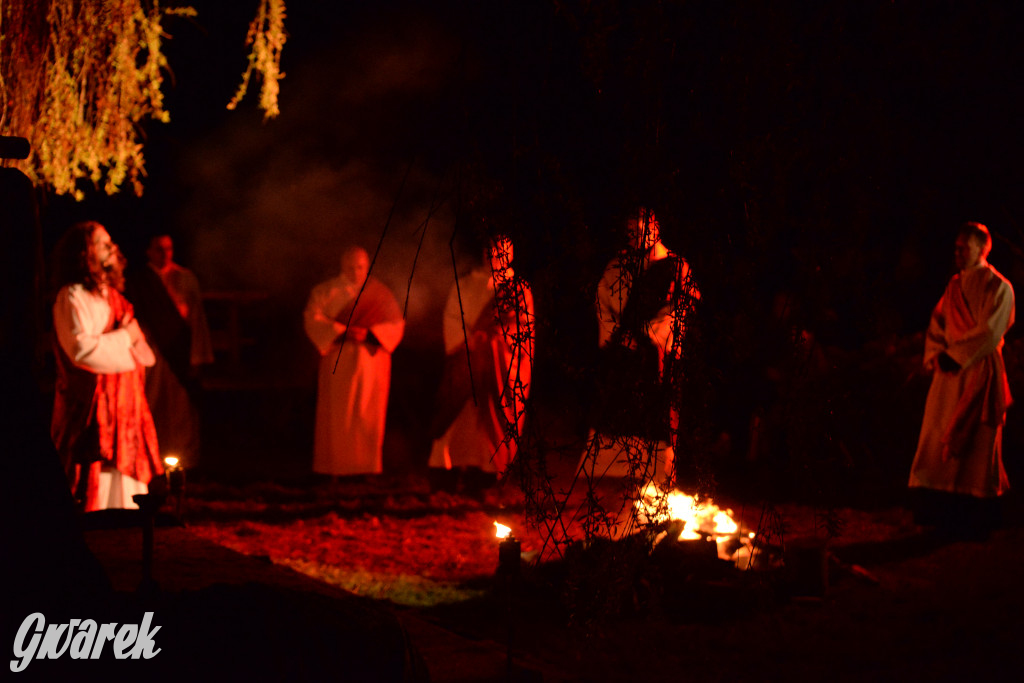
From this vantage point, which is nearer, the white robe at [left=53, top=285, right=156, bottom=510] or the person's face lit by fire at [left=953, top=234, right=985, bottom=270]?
the white robe at [left=53, top=285, right=156, bottom=510]

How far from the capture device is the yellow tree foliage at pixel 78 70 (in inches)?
171

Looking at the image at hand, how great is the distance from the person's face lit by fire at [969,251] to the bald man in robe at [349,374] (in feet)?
15.7

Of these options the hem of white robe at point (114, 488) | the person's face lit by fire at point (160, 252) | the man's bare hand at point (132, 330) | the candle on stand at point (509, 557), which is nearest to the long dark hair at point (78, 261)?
the man's bare hand at point (132, 330)

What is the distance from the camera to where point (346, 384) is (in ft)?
28.2

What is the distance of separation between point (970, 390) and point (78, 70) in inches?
231

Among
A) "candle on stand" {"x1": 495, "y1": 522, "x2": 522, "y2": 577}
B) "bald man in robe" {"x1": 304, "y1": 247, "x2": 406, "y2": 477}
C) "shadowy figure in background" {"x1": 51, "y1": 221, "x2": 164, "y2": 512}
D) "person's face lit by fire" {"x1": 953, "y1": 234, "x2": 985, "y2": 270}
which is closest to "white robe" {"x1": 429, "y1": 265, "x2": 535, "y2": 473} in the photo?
"bald man in robe" {"x1": 304, "y1": 247, "x2": 406, "y2": 477}

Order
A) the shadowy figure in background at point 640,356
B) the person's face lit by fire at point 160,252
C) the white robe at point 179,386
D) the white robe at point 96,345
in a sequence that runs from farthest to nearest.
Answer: the person's face lit by fire at point 160,252, the white robe at point 179,386, the white robe at point 96,345, the shadowy figure in background at point 640,356

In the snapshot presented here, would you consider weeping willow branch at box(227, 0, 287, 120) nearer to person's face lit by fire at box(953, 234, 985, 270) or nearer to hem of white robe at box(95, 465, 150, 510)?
hem of white robe at box(95, 465, 150, 510)

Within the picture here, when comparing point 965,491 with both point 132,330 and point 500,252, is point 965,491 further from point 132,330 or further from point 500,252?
point 132,330

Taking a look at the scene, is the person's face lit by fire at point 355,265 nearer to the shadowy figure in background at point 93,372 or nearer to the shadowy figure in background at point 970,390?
the shadowy figure in background at point 93,372

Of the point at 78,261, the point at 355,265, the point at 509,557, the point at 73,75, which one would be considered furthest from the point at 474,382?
the point at 509,557

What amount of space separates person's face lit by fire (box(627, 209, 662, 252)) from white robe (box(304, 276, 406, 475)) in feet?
20.8

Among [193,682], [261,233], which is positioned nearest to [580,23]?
[193,682]

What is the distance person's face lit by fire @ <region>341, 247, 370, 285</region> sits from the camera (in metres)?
8.40
